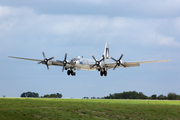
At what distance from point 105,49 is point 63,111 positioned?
5025cm

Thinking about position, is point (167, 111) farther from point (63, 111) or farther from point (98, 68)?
point (98, 68)

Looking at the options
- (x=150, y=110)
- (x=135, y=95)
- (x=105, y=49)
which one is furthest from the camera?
(x=135, y=95)

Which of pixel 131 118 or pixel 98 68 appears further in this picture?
pixel 98 68

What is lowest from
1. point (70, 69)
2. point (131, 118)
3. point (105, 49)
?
point (131, 118)

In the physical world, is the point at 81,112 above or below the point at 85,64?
below

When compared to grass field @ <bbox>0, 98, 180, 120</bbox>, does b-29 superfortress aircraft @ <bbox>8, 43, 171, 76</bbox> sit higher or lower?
higher

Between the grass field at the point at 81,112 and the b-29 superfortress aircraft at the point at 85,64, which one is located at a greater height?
the b-29 superfortress aircraft at the point at 85,64

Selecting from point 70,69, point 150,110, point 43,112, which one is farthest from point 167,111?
point 70,69

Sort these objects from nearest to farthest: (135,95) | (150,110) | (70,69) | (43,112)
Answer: (43,112), (150,110), (70,69), (135,95)

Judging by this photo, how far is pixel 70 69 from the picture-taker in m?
61.5

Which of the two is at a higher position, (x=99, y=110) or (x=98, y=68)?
(x=98, y=68)

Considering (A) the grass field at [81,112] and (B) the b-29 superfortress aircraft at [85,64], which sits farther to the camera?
(B) the b-29 superfortress aircraft at [85,64]

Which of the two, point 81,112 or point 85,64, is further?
point 85,64

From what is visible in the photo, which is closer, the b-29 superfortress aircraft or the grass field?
the grass field
